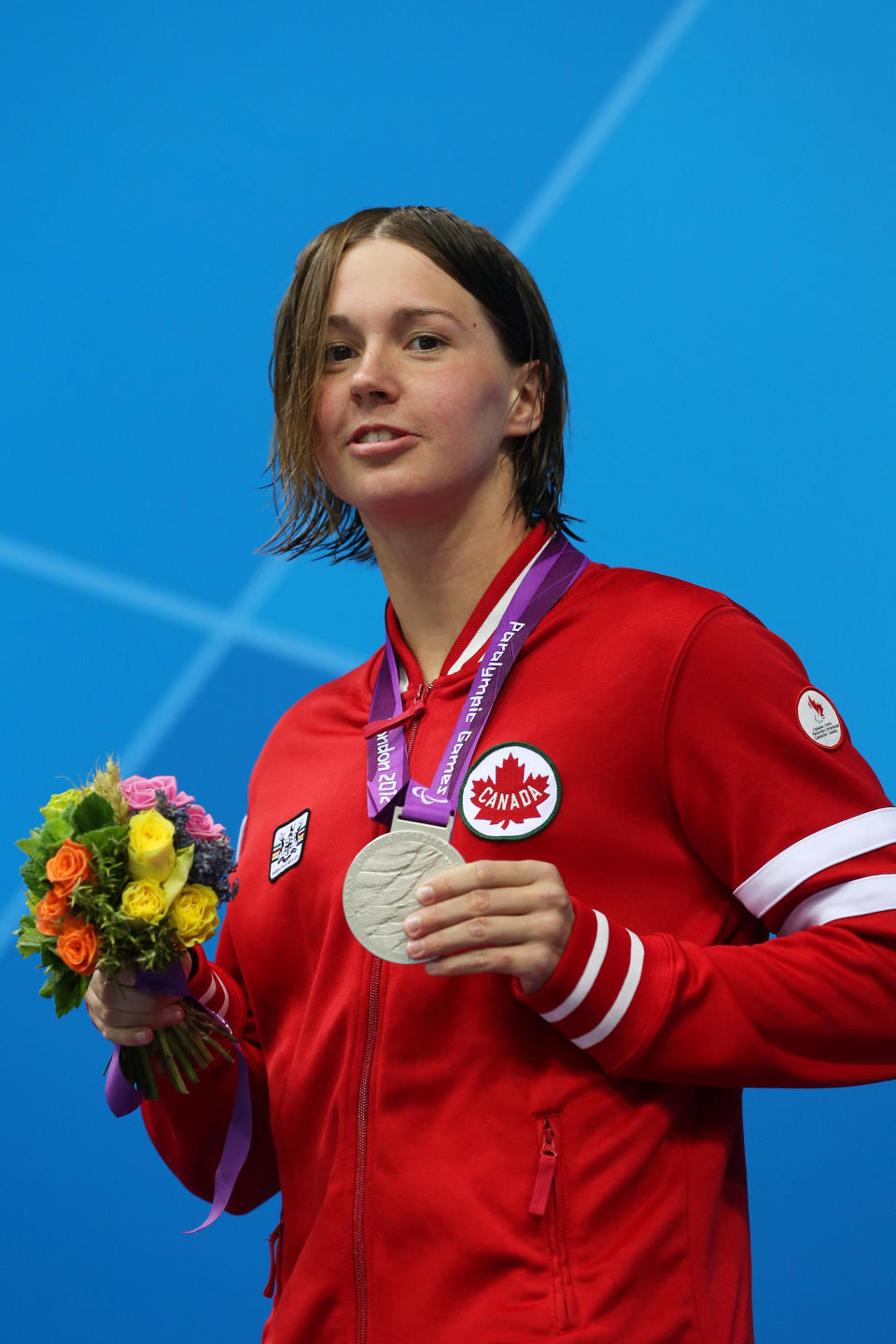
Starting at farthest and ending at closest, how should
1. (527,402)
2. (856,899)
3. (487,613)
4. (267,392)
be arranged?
(267,392)
(527,402)
(487,613)
(856,899)

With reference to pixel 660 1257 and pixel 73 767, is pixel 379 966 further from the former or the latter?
pixel 73 767

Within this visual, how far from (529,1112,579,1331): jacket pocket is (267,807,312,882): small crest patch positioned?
518 millimetres

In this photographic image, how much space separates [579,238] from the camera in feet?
10.00

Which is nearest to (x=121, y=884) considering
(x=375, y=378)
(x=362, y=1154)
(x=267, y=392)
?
(x=362, y=1154)

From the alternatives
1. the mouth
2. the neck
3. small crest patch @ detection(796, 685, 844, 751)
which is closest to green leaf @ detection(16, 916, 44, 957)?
the neck

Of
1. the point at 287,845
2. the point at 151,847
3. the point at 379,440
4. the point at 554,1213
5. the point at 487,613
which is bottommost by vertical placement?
the point at 554,1213

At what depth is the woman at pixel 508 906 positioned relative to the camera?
161 centimetres

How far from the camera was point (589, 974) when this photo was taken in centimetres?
157

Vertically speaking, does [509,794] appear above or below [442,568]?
below

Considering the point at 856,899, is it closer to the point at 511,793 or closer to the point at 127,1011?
the point at 511,793

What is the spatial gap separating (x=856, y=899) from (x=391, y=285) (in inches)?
38.6

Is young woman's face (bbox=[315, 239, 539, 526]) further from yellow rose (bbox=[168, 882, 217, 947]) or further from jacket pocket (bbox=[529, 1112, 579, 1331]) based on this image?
jacket pocket (bbox=[529, 1112, 579, 1331])

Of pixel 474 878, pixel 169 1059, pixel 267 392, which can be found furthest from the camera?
pixel 267 392

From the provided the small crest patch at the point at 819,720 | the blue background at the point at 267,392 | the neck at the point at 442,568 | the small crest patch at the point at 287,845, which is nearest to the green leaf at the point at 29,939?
the small crest patch at the point at 287,845
